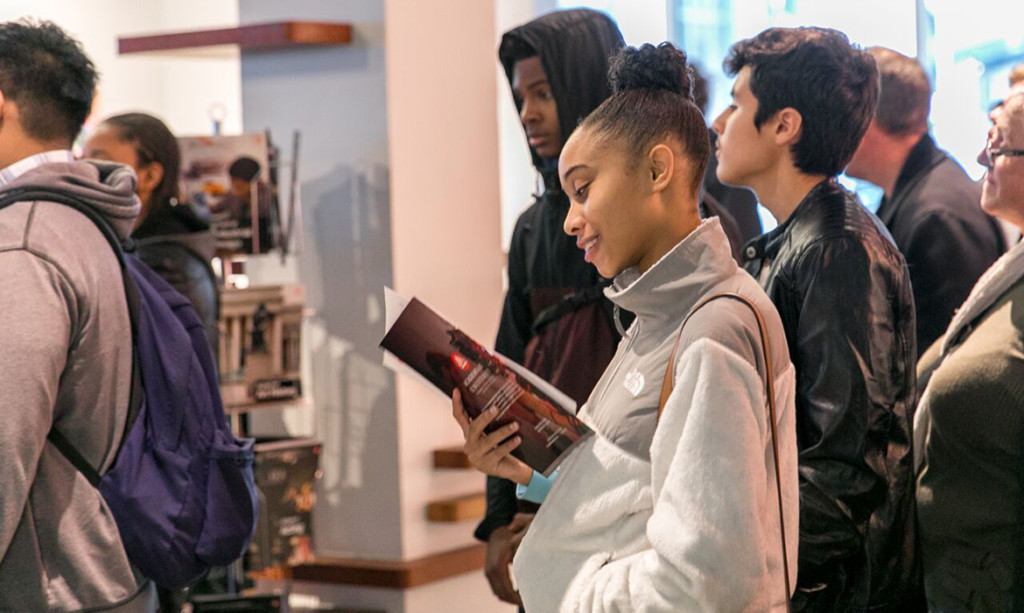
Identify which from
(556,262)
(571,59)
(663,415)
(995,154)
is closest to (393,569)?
(556,262)

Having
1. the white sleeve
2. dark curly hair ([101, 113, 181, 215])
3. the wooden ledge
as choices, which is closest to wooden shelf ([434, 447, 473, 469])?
the wooden ledge

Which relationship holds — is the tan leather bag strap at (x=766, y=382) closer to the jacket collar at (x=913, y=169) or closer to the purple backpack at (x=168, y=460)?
the purple backpack at (x=168, y=460)

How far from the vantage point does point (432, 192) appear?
4484mm

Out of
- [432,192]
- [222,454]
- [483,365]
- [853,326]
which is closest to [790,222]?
[853,326]

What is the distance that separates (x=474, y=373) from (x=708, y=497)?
416mm

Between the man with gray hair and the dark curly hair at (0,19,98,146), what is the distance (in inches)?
76.4

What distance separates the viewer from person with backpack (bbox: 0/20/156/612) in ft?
7.18

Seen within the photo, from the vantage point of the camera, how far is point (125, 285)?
243 centimetres

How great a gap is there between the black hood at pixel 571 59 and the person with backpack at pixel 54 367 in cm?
101

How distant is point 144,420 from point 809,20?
13.7ft

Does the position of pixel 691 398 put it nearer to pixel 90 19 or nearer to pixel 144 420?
pixel 144 420

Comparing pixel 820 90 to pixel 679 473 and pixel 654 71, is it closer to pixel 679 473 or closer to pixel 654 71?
pixel 654 71

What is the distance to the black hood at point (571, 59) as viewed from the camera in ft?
9.71

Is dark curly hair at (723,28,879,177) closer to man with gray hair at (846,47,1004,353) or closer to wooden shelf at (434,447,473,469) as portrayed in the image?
man with gray hair at (846,47,1004,353)
